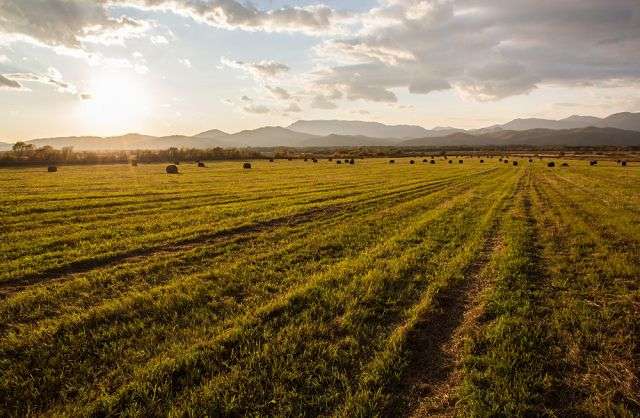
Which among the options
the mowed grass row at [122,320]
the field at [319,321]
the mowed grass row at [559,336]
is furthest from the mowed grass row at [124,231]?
the mowed grass row at [559,336]

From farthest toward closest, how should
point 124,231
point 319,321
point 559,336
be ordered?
point 124,231
point 319,321
point 559,336

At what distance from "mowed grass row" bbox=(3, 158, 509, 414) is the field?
32 mm

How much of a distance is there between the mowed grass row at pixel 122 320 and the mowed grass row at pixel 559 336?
13.9ft

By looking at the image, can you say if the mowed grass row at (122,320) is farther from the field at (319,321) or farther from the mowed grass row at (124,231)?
the mowed grass row at (124,231)

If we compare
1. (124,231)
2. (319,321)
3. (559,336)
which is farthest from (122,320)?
(124,231)

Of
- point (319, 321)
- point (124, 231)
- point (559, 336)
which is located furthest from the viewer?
point (124, 231)

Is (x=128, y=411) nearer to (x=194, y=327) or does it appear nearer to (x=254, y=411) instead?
(x=254, y=411)

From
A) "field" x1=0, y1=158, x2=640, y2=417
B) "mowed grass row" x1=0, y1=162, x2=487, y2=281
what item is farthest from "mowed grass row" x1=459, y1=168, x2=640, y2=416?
"mowed grass row" x1=0, y1=162, x2=487, y2=281

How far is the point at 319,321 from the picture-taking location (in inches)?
263

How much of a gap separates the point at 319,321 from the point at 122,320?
3.52 m

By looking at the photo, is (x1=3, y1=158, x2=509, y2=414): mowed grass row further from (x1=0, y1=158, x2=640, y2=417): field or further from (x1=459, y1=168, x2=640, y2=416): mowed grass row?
(x1=459, y1=168, x2=640, y2=416): mowed grass row

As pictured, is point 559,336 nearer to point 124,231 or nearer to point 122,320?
point 122,320

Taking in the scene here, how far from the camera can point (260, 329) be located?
6371mm

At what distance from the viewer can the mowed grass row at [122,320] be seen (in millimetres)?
5129
